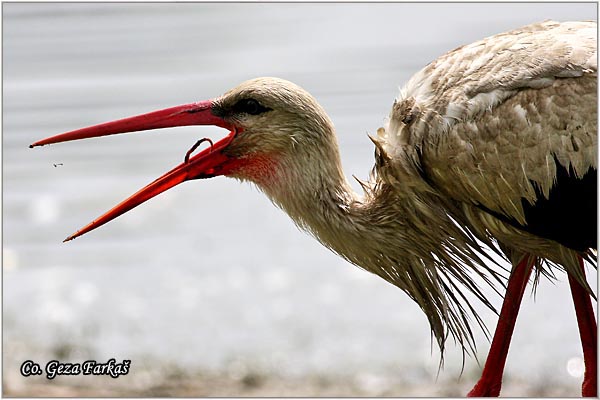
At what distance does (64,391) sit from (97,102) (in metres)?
6.07

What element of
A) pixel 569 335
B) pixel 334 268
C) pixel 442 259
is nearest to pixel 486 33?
pixel 334 268

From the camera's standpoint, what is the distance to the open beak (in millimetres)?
5254

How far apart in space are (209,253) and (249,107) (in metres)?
5.10

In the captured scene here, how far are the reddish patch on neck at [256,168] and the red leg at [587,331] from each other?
1.55 metres

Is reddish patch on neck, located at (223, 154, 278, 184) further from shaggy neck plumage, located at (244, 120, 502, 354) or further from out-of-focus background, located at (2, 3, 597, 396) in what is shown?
out-of-focus background, located at (2, 3, 597, 396)

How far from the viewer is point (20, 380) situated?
820cm

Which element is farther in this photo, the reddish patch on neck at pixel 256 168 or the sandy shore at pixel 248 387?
the sandy shore at pixel 248 387

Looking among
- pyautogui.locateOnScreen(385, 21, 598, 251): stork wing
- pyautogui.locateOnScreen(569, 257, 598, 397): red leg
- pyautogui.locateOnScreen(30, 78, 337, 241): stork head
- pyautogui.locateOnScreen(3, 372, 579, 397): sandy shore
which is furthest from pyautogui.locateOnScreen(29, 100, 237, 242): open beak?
pyautogui.locateOnScreen(3, 372, 579, 397): sandy shore

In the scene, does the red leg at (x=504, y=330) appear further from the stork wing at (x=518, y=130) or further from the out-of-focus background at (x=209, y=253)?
the out-of-focus background at (x=209, y=253)

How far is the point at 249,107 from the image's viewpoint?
520cm

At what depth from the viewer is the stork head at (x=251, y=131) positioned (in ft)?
16.9

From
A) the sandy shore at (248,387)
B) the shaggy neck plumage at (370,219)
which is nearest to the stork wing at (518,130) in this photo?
the shaggy neck plumage at (370,219)

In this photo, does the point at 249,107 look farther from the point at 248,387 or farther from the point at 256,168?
the point at 248,387

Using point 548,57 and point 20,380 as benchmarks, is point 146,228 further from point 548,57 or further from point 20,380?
point 548,57
